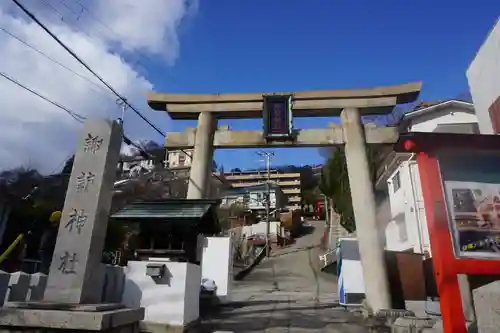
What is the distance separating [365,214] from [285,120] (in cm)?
411

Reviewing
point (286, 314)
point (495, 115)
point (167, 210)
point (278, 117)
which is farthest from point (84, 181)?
point (495, 115)

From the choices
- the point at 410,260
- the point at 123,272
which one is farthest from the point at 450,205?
the point at 123,272

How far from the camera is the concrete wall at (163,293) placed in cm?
698

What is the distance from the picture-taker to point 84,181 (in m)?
5.82

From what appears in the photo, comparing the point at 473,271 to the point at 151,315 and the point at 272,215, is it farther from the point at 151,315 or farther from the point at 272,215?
the point at 272,215

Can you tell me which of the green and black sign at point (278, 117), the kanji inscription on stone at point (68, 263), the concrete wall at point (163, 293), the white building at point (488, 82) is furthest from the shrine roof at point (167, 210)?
the white building at point (488, 82)

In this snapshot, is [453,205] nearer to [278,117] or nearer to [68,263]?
[68,263]

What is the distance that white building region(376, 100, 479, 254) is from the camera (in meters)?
15.9

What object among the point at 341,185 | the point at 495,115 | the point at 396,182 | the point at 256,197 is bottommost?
the point at 495,115

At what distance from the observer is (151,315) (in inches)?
276

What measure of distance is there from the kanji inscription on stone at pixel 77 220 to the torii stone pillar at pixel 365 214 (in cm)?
738

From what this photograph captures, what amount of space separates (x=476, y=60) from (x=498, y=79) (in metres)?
1.37

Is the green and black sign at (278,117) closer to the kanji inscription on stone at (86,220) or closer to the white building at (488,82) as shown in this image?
the white building at (488,82)

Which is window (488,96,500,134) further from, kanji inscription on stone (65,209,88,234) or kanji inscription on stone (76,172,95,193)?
kanji inscription on stone (65,209,88,234)
